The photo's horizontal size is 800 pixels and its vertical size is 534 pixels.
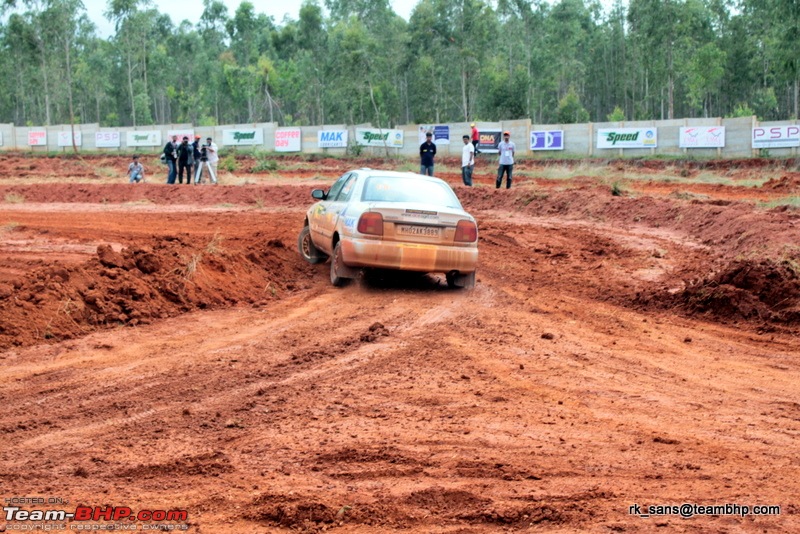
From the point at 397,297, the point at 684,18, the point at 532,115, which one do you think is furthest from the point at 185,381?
the point at 532,115

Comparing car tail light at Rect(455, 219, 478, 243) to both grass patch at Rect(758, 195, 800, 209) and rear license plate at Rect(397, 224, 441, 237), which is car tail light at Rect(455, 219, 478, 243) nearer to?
rear license plate at Rect(397, 224, 441, 237)

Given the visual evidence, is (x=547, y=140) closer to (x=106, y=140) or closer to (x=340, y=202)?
(x=106, y=140)

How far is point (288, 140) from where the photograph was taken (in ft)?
178

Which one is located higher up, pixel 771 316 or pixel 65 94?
pixel 65 94

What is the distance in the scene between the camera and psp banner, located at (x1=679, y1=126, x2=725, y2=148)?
4172 cm

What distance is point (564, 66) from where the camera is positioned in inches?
3196

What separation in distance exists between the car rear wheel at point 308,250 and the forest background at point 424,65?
4119 centimetres

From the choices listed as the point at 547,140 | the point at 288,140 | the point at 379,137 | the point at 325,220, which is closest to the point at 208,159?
the point at 325,220

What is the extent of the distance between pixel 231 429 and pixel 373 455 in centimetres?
111

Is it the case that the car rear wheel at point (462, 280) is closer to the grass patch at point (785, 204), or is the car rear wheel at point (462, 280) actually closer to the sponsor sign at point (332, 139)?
the grass patch at point (785, 204)

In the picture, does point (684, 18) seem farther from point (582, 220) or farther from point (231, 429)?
point (231, 429)

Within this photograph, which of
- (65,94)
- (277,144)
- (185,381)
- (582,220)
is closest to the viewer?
(185,381)

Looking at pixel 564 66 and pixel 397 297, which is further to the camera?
pixel 564 66

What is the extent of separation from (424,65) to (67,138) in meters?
28.0
